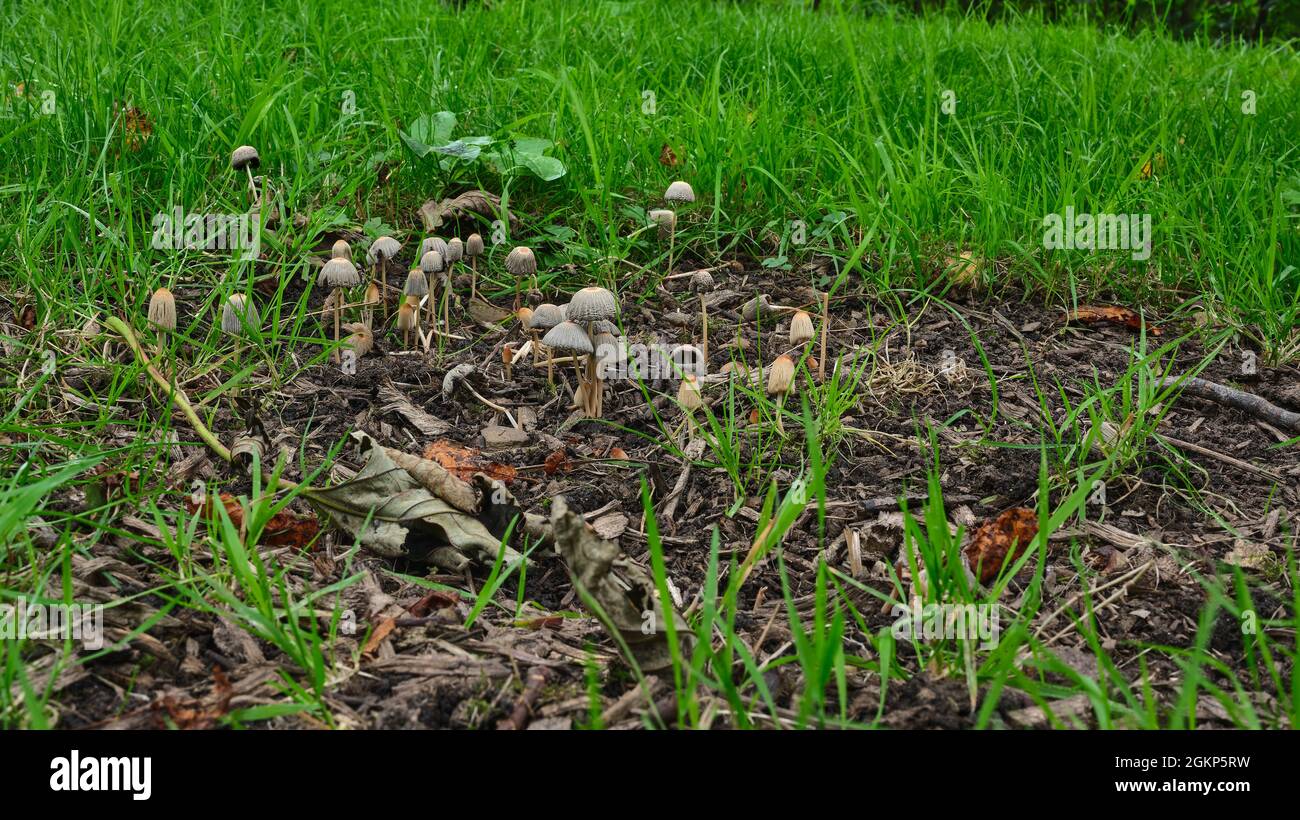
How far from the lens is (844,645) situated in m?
2.22

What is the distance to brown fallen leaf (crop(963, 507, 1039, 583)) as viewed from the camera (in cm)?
244

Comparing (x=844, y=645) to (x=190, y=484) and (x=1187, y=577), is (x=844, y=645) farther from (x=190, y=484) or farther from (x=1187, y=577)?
(x=190, y=484)

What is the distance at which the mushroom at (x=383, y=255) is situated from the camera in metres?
3.38

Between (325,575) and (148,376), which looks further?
(148,376)

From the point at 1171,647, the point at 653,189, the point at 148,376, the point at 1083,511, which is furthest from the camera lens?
the point at 653,189

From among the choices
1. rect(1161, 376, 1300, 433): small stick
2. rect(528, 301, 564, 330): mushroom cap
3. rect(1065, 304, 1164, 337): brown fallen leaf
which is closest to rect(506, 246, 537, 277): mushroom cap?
rect(528, 301, 564, 330): mushroom cap

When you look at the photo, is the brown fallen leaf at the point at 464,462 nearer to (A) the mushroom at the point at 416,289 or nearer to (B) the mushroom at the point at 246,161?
(A) the mushroom at the point at 416,289

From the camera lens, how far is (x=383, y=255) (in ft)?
11.4

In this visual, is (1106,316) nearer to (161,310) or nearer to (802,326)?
(802,326)

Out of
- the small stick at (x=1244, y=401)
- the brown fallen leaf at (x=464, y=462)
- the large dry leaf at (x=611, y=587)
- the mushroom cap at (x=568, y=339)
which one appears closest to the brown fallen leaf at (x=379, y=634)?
the large dry leaf at (x=611, y=587)

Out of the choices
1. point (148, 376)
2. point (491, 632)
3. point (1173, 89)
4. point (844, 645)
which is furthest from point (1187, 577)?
point (1173, 89)

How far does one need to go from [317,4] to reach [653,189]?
251cm

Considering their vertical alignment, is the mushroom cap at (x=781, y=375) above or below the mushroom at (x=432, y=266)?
below

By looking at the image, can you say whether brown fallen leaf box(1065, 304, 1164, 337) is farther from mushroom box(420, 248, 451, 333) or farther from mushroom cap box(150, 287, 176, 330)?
mushroom cap box(150, 287, 176, 330)
